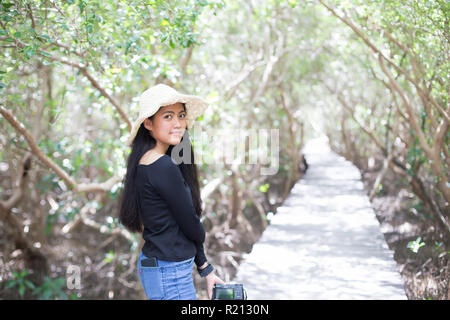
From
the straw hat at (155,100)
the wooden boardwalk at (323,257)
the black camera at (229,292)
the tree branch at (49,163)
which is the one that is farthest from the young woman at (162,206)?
the wooden boardwalk at (323,257)

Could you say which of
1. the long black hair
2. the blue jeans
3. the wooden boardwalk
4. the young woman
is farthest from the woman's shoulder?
the wooden boardwalk

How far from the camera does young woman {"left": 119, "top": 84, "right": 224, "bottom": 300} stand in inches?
79.9

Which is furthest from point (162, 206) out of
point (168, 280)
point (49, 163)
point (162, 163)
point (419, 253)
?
point (419, 253)

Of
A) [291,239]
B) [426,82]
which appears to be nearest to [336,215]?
[291,239]

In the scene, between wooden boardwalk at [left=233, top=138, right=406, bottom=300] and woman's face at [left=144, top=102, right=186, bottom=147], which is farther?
wooden boardwalk at [left=233, top=138, right=406, bottom=300]

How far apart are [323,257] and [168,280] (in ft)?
12.2

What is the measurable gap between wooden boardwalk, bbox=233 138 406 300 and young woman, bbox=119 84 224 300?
2.35 metres

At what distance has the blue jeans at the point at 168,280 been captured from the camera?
2076 millimetres

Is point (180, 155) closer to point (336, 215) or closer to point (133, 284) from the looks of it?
point (133, 284)

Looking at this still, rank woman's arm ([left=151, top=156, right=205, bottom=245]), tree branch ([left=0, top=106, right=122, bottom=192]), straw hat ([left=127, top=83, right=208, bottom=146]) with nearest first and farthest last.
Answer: woman's arm ([left=151, top=156, right=205, bottom=245]), straw hat ([left=127, top=83, right=208, bottom=146]), tree branch ([left=0, top=106, right=122, bottom=192])

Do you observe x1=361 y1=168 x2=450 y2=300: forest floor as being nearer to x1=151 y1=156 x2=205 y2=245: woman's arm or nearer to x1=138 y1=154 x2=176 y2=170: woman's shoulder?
x1=151 y1=156 x2=205 y2=245: woman's arm

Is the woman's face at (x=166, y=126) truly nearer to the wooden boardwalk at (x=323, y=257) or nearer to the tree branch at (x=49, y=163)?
the tree branch at (x=49, y=163)

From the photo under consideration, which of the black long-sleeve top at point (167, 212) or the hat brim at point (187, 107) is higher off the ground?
the hat brim at point (187, 107)

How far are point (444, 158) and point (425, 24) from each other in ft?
4.32
